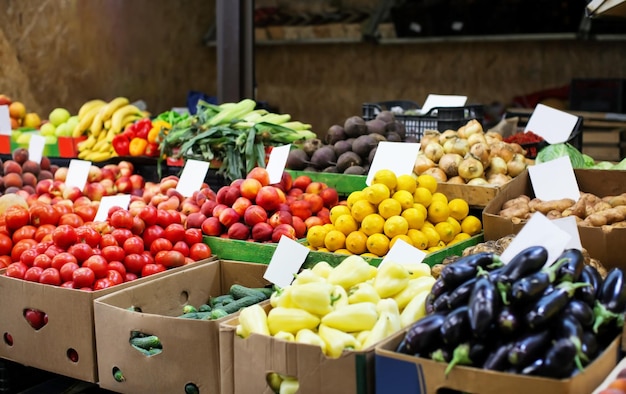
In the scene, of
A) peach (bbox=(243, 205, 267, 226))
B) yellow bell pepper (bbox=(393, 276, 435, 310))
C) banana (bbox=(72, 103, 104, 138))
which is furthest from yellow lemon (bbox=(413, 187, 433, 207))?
banana (bbox=(72, 103, 104, 138))

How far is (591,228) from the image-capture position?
8.52 feet

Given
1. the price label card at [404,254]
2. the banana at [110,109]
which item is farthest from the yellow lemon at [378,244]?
the banana at [110,109]

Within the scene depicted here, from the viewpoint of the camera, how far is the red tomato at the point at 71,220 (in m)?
3.26

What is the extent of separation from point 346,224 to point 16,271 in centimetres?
126

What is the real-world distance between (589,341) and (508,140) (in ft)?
7.34

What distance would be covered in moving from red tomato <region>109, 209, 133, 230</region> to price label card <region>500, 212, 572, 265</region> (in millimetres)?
1564

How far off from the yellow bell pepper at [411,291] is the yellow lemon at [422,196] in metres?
0.73

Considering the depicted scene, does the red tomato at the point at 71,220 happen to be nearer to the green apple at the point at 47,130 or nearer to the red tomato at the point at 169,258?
the red tomato at the point at 169,258

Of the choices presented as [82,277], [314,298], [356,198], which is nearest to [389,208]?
[356,198]

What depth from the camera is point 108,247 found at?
114 inches

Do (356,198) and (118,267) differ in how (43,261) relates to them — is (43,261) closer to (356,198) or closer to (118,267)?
(118,267)

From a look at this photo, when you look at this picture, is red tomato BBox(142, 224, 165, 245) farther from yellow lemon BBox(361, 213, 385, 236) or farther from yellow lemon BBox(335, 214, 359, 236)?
yellow lemon BBox(361, 213, 385, 236)

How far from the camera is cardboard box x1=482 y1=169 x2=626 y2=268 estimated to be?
8.46 ft

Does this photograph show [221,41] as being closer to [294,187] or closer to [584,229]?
[294,187]
